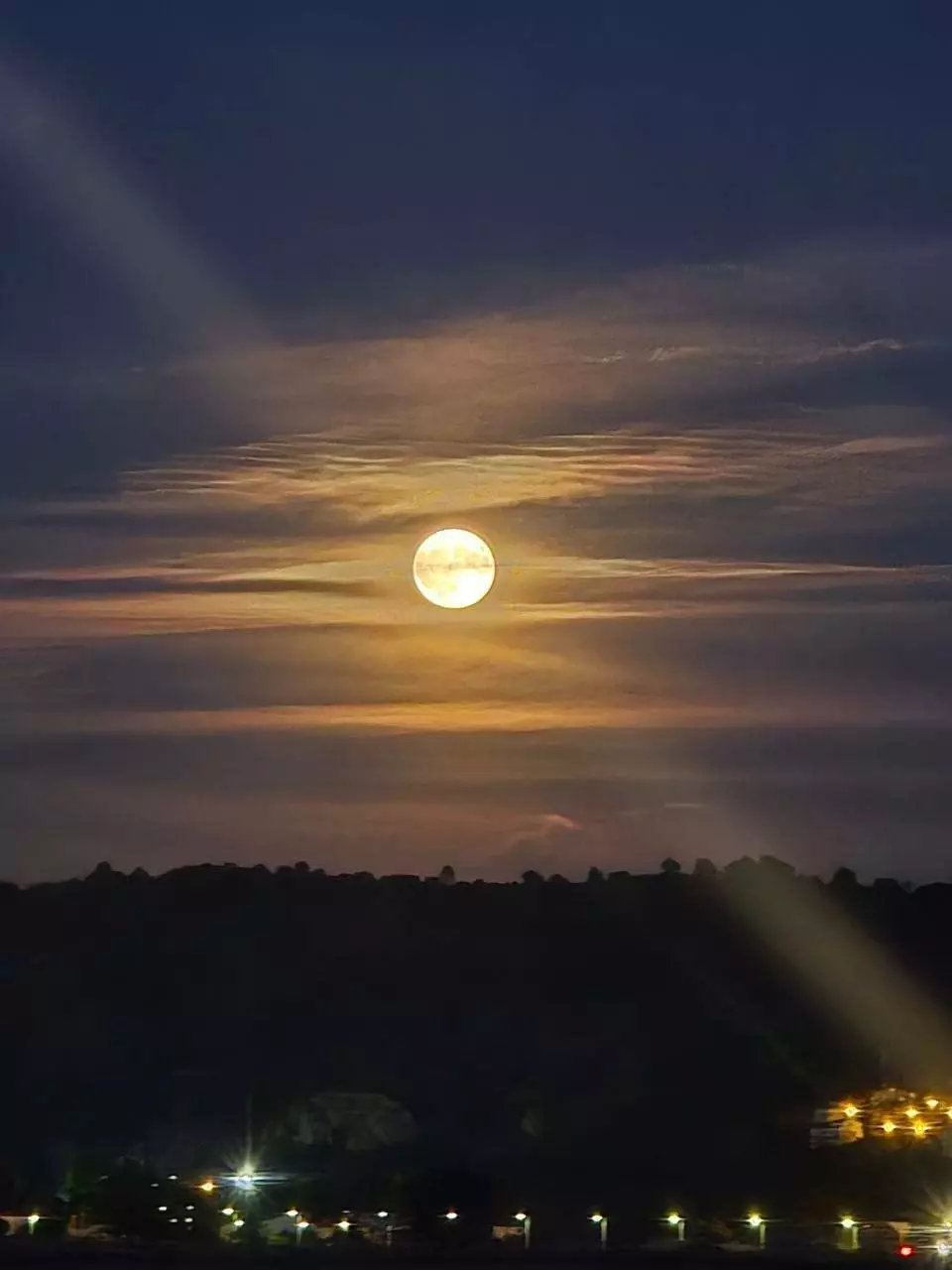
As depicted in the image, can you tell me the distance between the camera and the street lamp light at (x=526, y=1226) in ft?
168

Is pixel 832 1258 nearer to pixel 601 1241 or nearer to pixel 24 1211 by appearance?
pixel 601 1241

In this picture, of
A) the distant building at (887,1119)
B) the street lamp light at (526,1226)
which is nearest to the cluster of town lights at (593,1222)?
the street lamp light at (526,1226)

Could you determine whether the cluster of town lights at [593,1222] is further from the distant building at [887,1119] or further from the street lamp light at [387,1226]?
the distant building at [887,1119]

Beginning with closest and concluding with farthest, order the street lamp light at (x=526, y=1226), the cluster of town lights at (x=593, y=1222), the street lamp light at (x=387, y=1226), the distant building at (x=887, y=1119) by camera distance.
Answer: the cluster of town lights at (x=593, y=1222) < the street lamp light at (x=387, y=1226) < the street lamp light at (x=526, y=1226) < the distant building at (x=887, y=1119)

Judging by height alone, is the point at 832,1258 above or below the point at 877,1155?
below

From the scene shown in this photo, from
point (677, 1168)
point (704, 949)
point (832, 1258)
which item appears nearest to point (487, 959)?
point (704, 949)

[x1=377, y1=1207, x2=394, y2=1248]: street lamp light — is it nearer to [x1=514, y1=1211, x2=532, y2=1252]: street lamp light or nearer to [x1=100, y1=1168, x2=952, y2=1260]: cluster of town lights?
[x1=100, y1=1168, x2=952, y2=1260]: cluster of town lights

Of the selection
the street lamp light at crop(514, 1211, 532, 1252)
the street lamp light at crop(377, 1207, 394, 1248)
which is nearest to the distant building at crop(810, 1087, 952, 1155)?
the street lamp light at crop(514, 1211, 532, 1252)

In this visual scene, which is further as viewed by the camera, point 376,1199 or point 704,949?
point 704,949

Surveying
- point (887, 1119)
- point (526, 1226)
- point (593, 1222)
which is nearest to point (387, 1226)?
point (526, 1226)

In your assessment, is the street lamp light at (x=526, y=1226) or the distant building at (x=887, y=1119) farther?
the distant building at (x=887, y=1119)

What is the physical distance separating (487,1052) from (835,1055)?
12784 millimetres

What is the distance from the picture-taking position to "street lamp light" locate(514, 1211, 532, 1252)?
2018 inches

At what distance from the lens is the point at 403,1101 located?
77.8 metres
